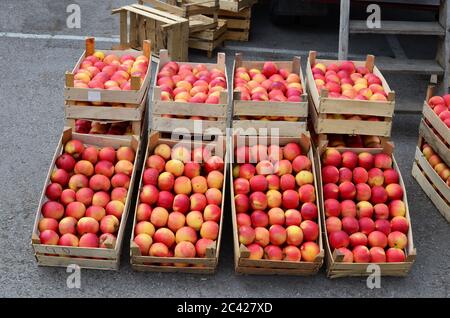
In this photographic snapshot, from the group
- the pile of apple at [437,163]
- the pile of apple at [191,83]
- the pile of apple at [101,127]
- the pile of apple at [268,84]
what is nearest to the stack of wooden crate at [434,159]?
the pile of apple at [437,163]

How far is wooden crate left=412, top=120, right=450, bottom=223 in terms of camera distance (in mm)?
4992

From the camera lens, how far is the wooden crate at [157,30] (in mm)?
7199

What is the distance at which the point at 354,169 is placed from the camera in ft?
15.4

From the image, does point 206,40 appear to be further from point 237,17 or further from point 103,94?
point 103,94

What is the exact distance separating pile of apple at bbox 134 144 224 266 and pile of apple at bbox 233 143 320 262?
0.63 ft

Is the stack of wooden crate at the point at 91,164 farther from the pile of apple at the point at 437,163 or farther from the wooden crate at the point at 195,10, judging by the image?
the wooden crate at the point at 195,10

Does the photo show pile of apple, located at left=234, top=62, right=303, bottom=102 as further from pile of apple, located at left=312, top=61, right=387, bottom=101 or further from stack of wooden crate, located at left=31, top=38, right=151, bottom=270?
stack of wooden crate, located at left=31, top=38, right=151, bottom=270

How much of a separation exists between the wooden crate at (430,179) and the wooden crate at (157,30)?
315cm

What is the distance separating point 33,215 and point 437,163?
3.34 meters

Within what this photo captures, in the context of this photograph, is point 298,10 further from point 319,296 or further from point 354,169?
point 319,296

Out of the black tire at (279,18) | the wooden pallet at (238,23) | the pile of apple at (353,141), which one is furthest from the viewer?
the black tire at (279,18)

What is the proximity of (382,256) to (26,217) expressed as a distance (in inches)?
106

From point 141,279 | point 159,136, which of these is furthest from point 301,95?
point 141,279

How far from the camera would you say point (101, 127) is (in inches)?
191
